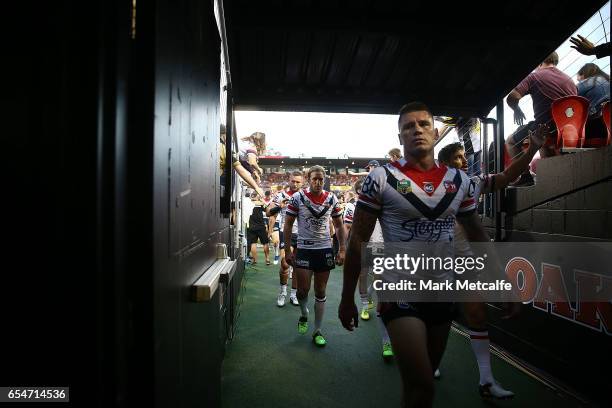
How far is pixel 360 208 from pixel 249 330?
126 inches

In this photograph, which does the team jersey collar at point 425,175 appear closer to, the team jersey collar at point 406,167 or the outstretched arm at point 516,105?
the team jersey collar at point 406,167

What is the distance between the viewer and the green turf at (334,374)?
9.42ft

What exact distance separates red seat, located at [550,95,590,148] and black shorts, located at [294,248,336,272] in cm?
302

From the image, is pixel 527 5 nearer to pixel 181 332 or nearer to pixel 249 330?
pixel 181 332

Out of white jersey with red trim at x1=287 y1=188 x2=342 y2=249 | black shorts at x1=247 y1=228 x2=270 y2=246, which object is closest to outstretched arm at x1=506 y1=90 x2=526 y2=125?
white jersey with red trim at x1=287 y1=188 x2=342 y2=249

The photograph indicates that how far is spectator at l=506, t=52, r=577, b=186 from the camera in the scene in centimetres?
369

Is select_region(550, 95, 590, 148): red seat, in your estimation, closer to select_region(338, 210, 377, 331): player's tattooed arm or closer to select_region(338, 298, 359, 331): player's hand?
select_region(338, 210, 377, 331): player's tattooed arm

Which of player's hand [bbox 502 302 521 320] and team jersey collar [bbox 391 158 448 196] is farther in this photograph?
player's hand [bbox 502 302 521 320]

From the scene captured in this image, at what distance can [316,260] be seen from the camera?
4438 millimetres

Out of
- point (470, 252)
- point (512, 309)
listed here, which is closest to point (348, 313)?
point (512, 309)

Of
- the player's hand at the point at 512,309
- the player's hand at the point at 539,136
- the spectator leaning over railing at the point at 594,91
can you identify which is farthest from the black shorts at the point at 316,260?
the spectator leaning over railing at the point at 594,91

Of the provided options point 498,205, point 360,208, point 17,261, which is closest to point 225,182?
point 360,208

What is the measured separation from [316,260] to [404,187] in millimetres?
2477

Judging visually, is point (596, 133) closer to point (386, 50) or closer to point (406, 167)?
point (386, 50)
